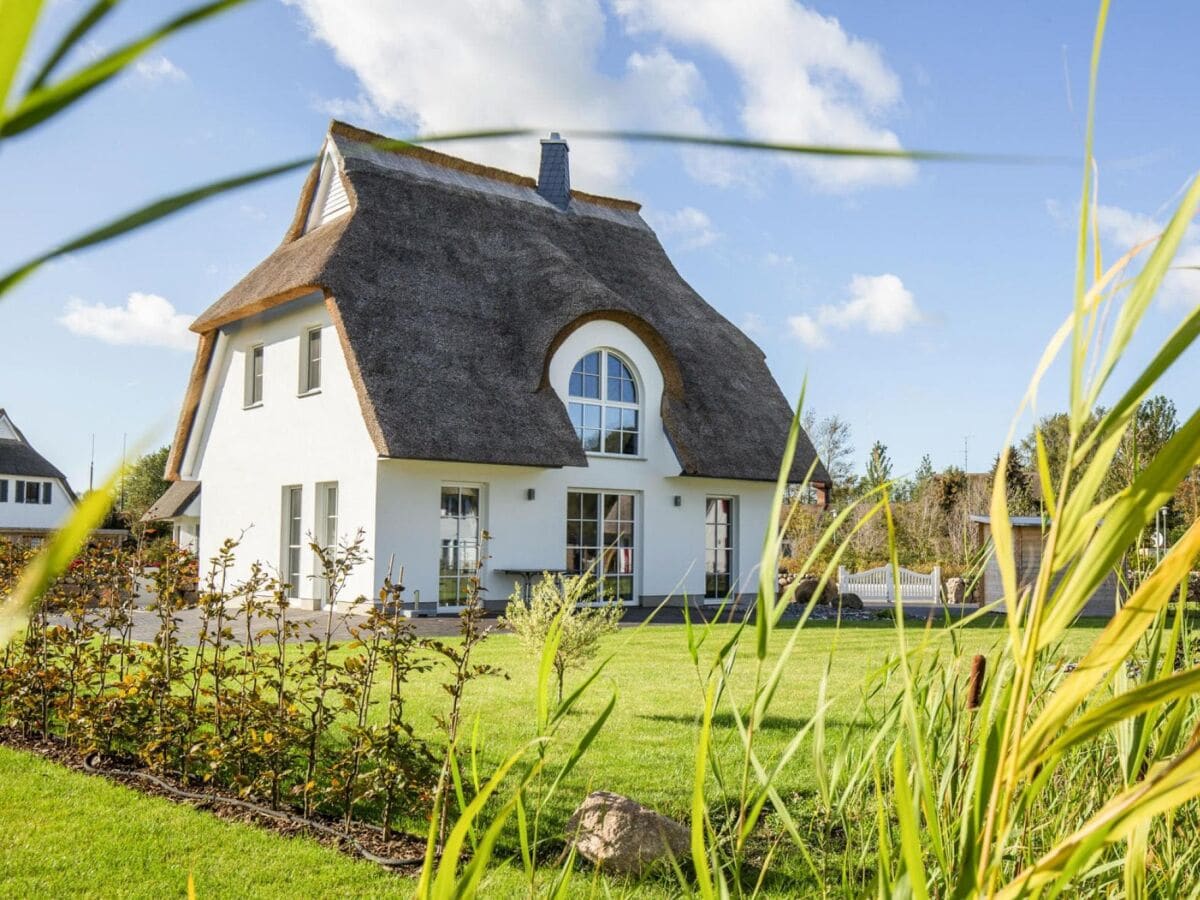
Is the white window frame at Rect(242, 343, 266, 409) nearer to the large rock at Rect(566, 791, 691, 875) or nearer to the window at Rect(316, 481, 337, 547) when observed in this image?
the window at Rect(316, 481, 337, 547)

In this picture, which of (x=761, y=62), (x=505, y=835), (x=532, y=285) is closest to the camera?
(x=761, y=62)

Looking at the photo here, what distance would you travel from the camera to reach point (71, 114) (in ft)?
1.24

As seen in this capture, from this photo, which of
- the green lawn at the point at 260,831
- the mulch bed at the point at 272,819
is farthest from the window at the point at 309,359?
the mulch bed at the point at 272,819

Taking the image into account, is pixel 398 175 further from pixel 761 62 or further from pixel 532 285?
pixel 761 62

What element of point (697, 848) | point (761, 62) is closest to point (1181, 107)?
point (697, 848)

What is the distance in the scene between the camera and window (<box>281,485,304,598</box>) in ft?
53.2

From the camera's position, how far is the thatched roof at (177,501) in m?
18.9

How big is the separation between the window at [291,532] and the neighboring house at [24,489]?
1192 inches

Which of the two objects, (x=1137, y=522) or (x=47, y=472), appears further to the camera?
(x=47, y=472)

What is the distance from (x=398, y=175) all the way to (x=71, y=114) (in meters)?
17.9

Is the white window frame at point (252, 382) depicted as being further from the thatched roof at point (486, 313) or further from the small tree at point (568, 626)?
the small tree at point (568, 626)

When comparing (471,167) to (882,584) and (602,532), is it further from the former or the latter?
(882,584)

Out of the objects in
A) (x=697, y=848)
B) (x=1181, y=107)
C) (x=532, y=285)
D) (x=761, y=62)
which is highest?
(x=532, y=285)

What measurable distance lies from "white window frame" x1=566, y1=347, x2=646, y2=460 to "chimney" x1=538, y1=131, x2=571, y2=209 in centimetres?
462
